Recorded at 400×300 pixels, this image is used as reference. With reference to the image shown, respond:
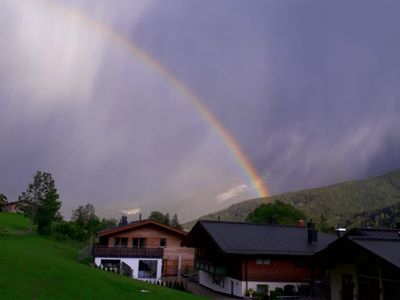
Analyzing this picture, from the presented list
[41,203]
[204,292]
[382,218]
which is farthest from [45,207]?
[382,218]

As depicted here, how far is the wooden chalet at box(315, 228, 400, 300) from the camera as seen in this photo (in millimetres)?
19953

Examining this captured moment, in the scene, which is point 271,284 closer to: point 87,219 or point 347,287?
point 347,287

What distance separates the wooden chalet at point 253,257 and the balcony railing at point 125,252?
6.66 meters

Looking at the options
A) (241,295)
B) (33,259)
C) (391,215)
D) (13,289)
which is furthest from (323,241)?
(391,215)

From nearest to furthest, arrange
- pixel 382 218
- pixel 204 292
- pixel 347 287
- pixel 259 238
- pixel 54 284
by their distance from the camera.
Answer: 1. pixel 54 284
2. pixel 347 287
3. pixel 204 292
4. pixel 259 238
5. pixel 382 218

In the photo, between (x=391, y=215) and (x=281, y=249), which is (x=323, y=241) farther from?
(x=391, y=215)

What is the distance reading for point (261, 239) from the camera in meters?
35.9

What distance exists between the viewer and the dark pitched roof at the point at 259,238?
33094mm

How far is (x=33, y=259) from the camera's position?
2998cm

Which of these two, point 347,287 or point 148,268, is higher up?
point 347,287

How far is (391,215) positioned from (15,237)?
10839 centimetres

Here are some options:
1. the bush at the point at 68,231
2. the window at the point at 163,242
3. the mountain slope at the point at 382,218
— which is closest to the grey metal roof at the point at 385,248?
the window at the point at 163,242

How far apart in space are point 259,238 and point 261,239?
0.84ft

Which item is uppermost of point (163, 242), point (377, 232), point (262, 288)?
point (377, 232)
